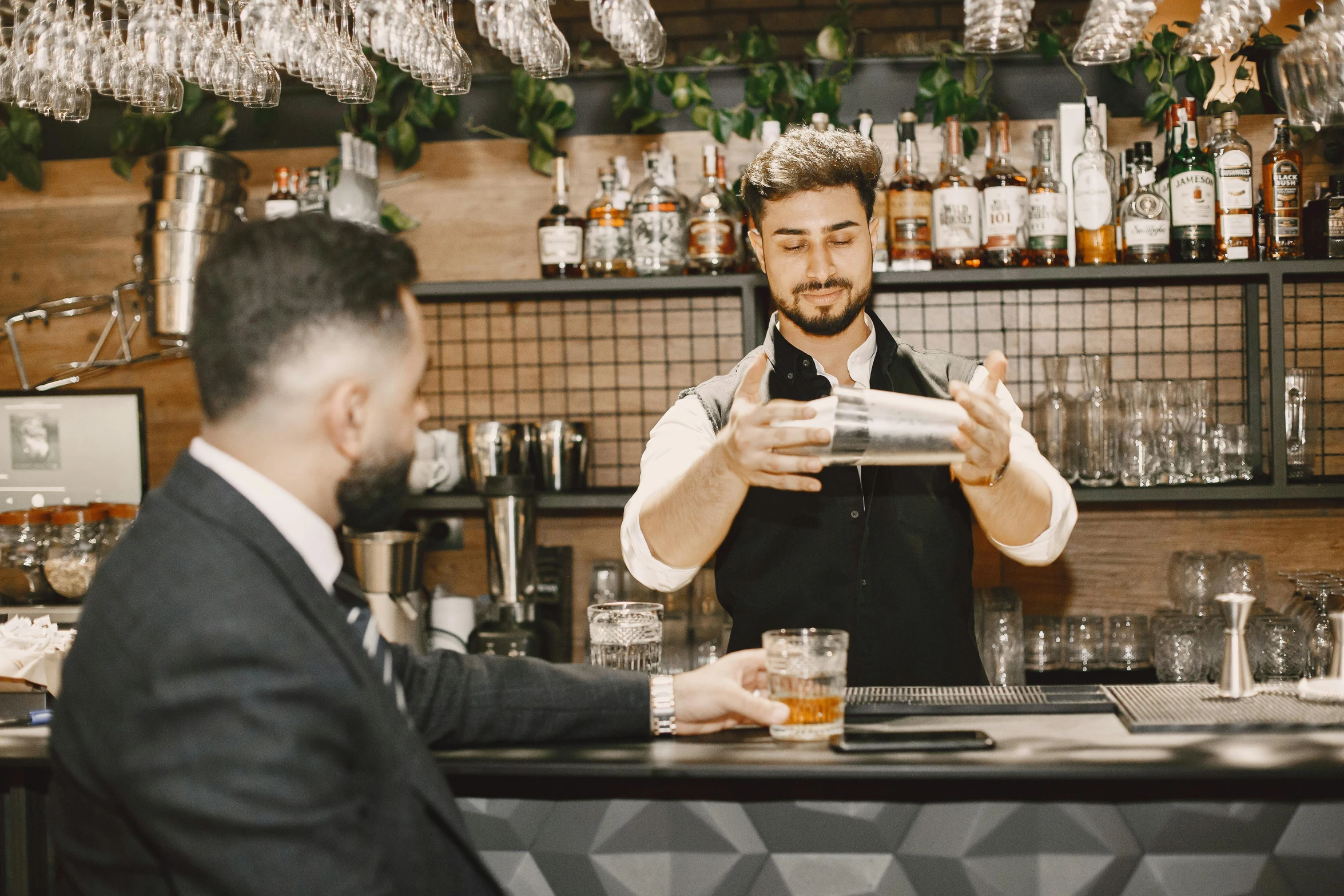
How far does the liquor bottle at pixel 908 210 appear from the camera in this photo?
2.52m

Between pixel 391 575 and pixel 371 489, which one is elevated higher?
pixel 371 489

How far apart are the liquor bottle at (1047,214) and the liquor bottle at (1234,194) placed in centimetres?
33

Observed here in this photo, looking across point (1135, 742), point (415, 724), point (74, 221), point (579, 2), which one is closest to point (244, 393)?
point (415, 724)

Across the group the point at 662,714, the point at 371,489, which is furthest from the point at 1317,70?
the point at 371,489

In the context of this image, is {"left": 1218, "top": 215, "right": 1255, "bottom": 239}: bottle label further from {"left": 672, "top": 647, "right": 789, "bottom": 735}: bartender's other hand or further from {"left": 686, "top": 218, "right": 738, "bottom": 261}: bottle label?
{"left": 672, "top": 647, "right": 789, "bottom": 735}: bartender's other hand

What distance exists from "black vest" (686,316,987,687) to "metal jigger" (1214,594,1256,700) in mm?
644

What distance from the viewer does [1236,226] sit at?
2.46 meters

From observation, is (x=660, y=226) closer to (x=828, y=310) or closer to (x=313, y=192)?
(x=828, y=310)

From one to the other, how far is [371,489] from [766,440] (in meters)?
0.57

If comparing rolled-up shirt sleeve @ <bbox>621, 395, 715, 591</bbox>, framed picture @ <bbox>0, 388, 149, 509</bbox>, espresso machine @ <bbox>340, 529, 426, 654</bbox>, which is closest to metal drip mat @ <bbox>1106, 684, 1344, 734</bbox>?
rolled-up shirt sleeve @ <bbox>621, 395, 715, 591</bbox>

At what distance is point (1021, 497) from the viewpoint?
176cm

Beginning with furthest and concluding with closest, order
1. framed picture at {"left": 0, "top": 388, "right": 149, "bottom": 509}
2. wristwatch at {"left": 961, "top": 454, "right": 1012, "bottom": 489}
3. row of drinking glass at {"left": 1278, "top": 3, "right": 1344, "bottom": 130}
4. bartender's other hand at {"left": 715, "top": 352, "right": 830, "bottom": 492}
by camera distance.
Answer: framed picture at {"left": 0, "top": 388, "right": 149, "bottom": 509}
wristwatch at {"left": 961, "top": 454, "right": 1012, "bottom": 489}
row of drinking glass at {"left": 1278, "top": 3, "right": 1344, "bottom": 130}
bartender's other hand at {"left": 715, "top": 352, "right": 830, "bottom": 492}

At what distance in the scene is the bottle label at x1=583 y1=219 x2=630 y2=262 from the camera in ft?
8.77

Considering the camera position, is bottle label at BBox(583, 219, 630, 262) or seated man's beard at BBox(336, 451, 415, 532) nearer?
seated man's beard at BBox(336, 451, 415, 532)
